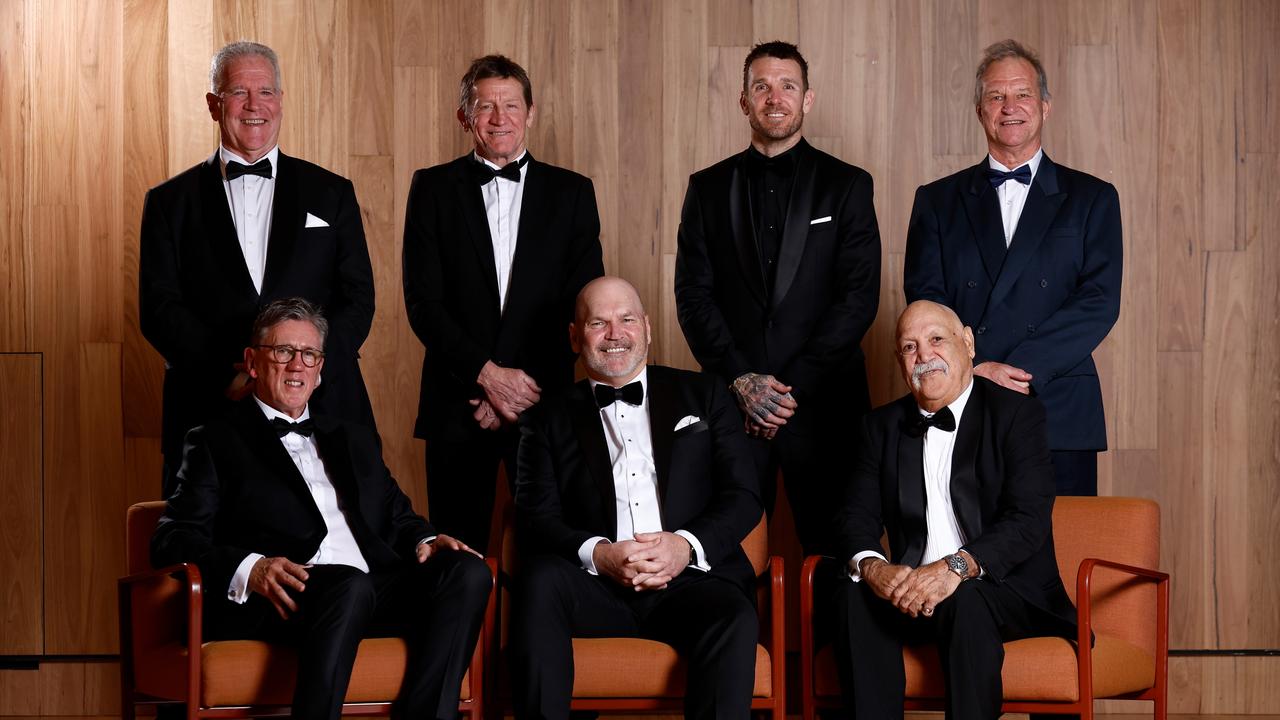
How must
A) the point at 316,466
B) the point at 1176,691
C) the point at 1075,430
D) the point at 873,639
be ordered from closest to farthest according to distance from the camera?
the point at 873,639
the point at 316,466
the point at 1075,430
the point at 1176,691

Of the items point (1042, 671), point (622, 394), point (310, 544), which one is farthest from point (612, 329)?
point (1042, 671)

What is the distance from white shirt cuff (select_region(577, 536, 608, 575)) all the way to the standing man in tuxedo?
4.09ft

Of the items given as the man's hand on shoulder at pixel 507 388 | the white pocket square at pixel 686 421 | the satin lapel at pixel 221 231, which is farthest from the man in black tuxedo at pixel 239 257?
the white pocket square at pixel 686 421

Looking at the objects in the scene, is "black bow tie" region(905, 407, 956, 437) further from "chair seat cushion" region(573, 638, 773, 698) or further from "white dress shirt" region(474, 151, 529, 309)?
"white dress shirt" region(474, 151, 529, 309)

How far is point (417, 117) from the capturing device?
5.03m

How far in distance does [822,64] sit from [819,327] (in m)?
1.55

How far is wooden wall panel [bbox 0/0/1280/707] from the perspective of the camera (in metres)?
4.94

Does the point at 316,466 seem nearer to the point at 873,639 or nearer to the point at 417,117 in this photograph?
the point at 873,639

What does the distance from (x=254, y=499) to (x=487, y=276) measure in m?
1.03

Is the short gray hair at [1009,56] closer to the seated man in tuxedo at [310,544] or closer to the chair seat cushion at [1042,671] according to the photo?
the chair seat cushion at [1042,671]

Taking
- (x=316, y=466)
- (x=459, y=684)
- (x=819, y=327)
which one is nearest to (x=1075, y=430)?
(x=819, y=327)

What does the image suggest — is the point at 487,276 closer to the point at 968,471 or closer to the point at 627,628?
the point at 627,628

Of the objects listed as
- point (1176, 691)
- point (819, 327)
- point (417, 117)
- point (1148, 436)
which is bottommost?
point (1176, 691)

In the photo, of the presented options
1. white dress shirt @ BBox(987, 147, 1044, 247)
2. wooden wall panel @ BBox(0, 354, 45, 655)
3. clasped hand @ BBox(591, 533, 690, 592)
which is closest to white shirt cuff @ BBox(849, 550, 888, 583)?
clasped hand @ BBox(591, 533, 690, 592)
